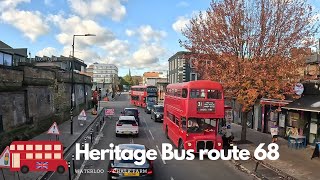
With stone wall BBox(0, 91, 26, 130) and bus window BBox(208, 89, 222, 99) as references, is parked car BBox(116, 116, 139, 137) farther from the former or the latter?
bus window BBox(208, 89, 222, 99)

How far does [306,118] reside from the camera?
80.7ft

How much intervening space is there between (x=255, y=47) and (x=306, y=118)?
6.05 metres

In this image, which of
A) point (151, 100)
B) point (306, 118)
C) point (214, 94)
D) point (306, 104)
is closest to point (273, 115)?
point (306, 118)

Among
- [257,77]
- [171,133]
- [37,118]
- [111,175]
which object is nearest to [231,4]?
[257,77]

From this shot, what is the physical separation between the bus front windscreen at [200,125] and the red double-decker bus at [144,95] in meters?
36.7

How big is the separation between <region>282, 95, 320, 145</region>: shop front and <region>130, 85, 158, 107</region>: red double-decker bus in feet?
109

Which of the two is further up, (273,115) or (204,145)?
(273,115)

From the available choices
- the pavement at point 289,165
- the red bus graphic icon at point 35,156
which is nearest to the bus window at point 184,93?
the pavement at point 289,165

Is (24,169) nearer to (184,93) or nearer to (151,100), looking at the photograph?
(184,93)

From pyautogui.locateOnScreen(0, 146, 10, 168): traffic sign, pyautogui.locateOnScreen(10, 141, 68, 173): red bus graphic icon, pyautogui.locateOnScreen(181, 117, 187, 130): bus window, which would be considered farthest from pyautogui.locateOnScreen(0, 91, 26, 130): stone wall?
pyautogui.locateOnScreen(181, 117, 187, 130): bus window

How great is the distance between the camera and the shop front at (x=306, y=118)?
22562mm

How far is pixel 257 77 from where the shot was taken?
22547 millimetres

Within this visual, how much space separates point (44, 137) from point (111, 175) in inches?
591

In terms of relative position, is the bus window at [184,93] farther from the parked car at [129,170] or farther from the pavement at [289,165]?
the parked car at [129,170]
